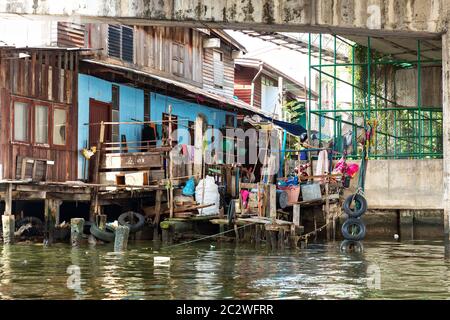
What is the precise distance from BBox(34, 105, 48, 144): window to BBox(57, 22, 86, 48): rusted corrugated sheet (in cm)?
306

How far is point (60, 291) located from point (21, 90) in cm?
1111

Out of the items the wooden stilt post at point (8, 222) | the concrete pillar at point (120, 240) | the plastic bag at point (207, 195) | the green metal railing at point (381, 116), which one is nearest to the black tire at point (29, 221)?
the wooden stilt post at point (8, 222)

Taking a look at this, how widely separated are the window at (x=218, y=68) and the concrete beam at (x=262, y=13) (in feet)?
60.7

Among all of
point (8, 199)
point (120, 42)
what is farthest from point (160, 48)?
point (8, 199)

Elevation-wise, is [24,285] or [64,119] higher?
[64,119]

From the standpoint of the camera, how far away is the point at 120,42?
91.5ft

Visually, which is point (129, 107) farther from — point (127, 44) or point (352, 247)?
point (352, 247)

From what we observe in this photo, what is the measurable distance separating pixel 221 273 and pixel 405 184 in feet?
32.5

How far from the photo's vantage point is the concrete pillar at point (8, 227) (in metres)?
20.5

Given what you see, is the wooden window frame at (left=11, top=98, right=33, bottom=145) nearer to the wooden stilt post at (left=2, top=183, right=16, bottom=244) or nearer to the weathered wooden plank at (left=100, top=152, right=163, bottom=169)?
the wooden stilt post at (left=2, top=183, right=16, bottom=244)

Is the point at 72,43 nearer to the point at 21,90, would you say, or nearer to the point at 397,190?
the point at 21,90
